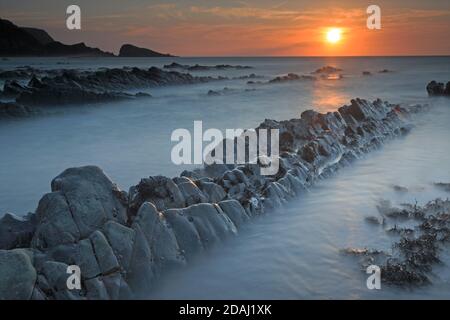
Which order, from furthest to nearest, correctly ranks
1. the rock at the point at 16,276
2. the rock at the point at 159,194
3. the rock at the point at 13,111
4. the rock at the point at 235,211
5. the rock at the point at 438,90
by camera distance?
the rock at the point at 438,90, the rock at the point at 13,111, the rock at the point at 235,211, the rock at the point at 159,194, the rock at the point at 16,276

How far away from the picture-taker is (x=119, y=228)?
21.0 feet

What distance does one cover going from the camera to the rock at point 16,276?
5160 mm

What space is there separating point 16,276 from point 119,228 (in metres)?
1.57

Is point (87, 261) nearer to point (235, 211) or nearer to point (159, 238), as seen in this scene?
point (159, 238)

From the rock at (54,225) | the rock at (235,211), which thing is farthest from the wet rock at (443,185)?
the rock at (54,225)

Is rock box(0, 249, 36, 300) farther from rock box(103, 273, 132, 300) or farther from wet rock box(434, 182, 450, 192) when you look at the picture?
wet rock box(434, 182, 450, 192)

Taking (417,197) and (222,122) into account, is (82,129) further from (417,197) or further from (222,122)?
(417,197)

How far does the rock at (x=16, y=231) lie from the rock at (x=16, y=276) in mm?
1171

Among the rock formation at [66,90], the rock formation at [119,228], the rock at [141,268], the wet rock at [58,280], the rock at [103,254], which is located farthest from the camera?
the rock formation at [66,90]

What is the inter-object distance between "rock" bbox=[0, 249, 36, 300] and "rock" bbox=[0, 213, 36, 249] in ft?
3.84

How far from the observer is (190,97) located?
3581cm

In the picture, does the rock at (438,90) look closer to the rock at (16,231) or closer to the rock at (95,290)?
the rock at (16,231)

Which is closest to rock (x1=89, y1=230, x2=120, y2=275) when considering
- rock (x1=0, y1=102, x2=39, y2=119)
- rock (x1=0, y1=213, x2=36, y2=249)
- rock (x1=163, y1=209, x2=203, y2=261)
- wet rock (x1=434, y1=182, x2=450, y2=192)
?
rock (x1=163, y1=209, x2=203, y2=261)
